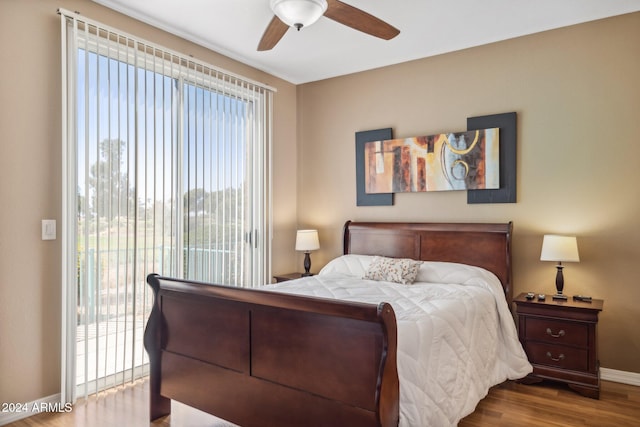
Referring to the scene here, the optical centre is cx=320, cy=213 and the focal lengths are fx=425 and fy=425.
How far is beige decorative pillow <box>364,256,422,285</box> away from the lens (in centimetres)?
342

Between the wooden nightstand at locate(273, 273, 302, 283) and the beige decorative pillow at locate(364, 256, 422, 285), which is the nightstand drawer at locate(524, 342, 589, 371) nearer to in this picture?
the beige decorative pillow at locate(364, 256, 422, 285)

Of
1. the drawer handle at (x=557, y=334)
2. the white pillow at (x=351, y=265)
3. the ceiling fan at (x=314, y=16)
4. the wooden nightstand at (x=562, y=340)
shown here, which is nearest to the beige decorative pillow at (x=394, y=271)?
the white pillow at (x=351, y=265)

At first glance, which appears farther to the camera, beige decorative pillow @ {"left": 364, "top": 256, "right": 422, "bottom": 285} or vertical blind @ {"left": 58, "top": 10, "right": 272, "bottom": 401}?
beige decorative pillow @ {"left": 364, "top": 256, "right": 422, "bottom": 285}

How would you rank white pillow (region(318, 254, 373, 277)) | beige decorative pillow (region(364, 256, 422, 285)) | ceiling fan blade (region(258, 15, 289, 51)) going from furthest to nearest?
1. white pillow (region(318, 254, 373, 277))
2. beige decorative pillow (region(364, 256, 422, 285))
3. ceiling fan blade (region(258, 15, 289, 51))

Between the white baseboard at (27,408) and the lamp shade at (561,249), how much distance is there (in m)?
3.43

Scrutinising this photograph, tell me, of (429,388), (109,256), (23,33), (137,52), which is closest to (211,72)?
(137,52)

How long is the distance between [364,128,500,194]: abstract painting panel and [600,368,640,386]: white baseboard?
5.39 feet

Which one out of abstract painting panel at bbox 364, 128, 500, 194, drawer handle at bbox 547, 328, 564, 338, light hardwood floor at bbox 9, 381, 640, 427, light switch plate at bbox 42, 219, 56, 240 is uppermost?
abstract painting panel at bbox 364, 128, 500, 194

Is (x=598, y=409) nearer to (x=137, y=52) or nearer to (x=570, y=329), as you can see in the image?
(x=570, y=329)

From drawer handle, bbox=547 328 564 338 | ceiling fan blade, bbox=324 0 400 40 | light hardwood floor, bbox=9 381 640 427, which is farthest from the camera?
drawer handle, bbox=547 328 564 338

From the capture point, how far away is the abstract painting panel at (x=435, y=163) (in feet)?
12.0

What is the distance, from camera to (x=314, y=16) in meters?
2.39

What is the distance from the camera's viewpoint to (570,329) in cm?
302

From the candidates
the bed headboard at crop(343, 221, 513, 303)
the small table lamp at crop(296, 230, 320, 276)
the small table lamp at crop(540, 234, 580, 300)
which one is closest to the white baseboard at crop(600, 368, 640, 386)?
the small table lamp at crop(540, 234, 580, 300)
